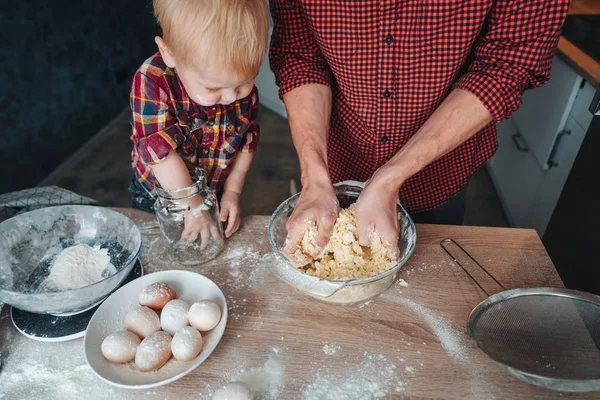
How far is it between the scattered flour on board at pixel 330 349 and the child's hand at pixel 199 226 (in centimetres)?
39

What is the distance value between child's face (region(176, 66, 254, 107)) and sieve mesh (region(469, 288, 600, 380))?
2.23ft

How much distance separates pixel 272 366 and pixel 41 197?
123 centimetres

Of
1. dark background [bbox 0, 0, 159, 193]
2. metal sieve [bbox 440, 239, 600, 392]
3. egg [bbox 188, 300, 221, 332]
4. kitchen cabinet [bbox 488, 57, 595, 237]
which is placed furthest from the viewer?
dark background [bbox 0, 0, 159, 193]

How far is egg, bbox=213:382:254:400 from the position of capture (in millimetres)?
712

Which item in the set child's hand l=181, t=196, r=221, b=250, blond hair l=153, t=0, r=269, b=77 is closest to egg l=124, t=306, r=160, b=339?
child's hand l=181, t=196, r=221, b=250

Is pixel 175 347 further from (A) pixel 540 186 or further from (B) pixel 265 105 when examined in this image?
(B) pixel 265 105

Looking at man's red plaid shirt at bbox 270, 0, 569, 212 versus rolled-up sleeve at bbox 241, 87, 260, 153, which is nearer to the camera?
man's red plaid shirt at bbox 270, 0, 569, 212

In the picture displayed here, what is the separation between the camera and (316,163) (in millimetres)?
1063

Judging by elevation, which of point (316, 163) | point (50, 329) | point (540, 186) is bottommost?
point (540, 186)

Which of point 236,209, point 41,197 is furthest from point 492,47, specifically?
point 41,197

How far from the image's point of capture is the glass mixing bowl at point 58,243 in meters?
0.88

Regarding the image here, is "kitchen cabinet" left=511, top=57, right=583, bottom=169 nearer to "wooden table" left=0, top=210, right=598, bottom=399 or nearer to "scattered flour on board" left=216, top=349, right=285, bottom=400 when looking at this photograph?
"wooden table" left=0, top=210, right=598, bottom=399

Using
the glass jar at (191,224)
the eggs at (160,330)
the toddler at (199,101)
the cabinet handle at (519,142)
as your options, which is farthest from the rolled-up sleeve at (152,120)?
the cabinet handle at (519,142)

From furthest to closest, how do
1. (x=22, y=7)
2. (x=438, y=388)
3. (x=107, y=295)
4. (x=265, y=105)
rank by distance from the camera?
(x=265, y=105), (x=22, y=7), (x=107, y=295), (x=438, y=388)
